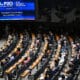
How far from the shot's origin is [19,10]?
39469 millimetres

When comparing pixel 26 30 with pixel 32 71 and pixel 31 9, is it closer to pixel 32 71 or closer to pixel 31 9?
pixel 31 9

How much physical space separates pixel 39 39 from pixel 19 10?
4146 millimetres

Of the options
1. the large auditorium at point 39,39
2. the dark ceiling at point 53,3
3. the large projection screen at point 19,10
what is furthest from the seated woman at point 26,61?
the dark ceiling at point 53,3

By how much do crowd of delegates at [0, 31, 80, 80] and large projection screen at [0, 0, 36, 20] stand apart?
2.03 m

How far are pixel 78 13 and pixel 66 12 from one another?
1207mm

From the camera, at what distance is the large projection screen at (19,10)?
129ft

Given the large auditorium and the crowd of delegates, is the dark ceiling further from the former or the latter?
the crowd of delegates

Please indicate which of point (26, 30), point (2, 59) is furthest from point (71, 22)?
point (2, 59)

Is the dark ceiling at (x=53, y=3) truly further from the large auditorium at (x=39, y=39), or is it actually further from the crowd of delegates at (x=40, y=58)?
the crowd of delegates at (x=40, y=58)

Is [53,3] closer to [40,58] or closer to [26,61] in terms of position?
[40,58]

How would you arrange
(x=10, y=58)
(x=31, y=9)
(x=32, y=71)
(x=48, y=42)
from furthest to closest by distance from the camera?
(x=31, y=9), (x=48, y=42), (x=10, y=58), (x=32, y=71)

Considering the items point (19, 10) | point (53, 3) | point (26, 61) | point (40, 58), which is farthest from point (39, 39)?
point (26, 61)

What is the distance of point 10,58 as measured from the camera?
30203 mm

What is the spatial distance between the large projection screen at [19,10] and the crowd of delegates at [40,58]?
2031mm
